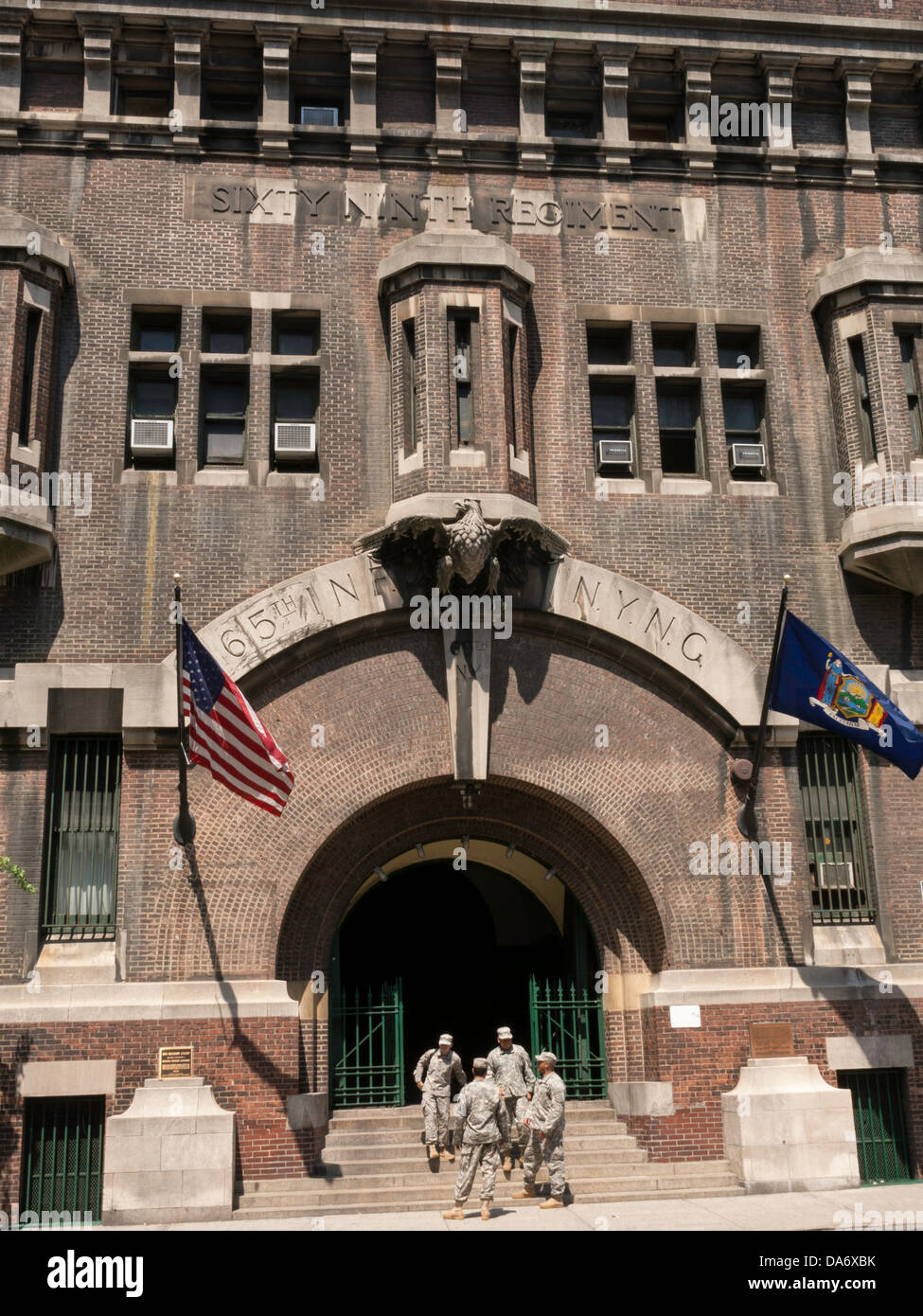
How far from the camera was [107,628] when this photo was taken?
706 inches

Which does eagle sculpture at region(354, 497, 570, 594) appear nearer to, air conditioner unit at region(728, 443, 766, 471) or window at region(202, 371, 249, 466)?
window at region(202, 371, 249, 466)

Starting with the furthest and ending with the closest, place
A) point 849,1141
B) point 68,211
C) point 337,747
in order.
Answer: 1. point 68,211
2. point 337,747
3. point 849,1141

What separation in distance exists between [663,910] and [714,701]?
3.01 meters

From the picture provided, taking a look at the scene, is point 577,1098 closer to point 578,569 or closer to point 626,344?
point 578,569

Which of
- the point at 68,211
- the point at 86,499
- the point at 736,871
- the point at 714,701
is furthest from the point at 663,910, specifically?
the point at 68,211

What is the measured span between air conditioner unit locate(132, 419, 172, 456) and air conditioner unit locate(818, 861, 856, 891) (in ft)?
36.2

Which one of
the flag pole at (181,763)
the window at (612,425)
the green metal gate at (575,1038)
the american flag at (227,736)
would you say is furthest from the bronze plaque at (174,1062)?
the window at (612,425)

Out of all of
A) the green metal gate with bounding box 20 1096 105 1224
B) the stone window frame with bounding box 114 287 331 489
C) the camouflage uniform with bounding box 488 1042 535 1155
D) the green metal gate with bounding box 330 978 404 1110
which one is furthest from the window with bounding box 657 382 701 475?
the green metal gate with bounding box 20 1096 105 1224

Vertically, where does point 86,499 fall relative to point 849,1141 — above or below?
above

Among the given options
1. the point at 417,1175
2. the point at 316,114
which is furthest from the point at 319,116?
the point at 417,1175

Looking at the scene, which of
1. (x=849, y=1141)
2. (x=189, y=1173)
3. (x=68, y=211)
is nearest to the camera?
(x=189, y=1173)

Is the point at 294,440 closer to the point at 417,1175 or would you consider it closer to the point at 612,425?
the point at 612,425

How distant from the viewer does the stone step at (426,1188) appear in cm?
A: 1593

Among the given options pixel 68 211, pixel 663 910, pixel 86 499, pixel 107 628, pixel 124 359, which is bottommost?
pixel 663 910
